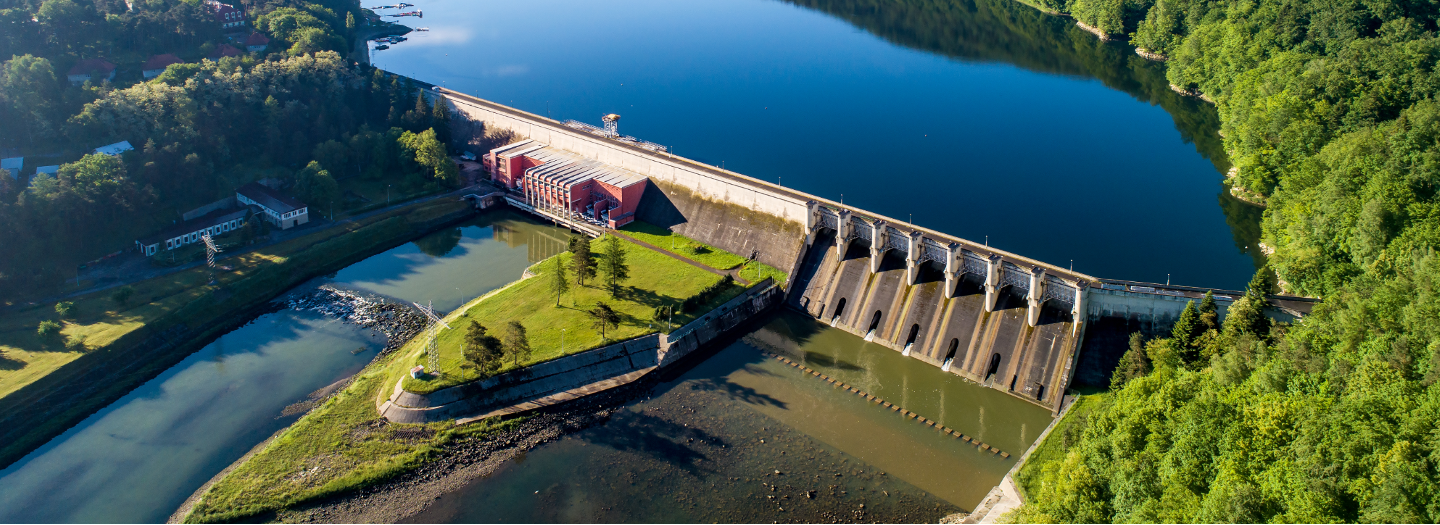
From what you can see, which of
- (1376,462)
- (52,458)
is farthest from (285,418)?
(1376,462)

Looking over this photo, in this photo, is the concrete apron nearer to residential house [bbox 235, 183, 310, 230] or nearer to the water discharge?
the water discharge

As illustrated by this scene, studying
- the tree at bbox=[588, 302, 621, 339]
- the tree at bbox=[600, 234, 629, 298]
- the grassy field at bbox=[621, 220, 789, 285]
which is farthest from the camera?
→ the grassy field at bbox=[621, 220, 789, 285]

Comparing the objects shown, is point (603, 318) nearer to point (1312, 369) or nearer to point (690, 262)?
point (690, 262)

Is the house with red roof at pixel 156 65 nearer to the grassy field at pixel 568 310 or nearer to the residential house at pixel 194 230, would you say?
the residential house at pixel 194 230

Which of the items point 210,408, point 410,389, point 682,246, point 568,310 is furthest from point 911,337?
point 210,408

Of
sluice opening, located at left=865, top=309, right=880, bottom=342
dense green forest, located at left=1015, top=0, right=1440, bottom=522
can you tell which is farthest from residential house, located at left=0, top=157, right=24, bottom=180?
dense green forest, located at left=1015, top=0, right=1440, bottom=522

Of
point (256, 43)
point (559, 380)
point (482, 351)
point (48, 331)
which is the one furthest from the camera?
point (256, 43)

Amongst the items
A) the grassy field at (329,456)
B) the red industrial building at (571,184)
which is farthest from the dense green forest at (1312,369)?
the red industrial building at (571,184)
